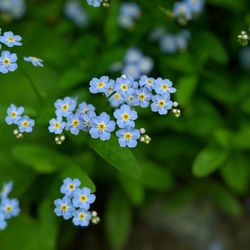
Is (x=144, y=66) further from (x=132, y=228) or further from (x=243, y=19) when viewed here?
(x=132, y=228)

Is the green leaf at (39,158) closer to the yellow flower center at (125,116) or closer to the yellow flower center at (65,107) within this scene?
the yellow flower center at (65,107)

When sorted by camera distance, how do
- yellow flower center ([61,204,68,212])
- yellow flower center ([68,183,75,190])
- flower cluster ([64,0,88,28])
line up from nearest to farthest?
yellow flower center ([61,204,68,212])
yellow flower center ([68,183,75,190])
flower cluster ([64,0,88,28])

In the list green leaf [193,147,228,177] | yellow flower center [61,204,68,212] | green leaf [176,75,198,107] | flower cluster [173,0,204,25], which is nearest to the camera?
yellow flower center [61,204,68,212]

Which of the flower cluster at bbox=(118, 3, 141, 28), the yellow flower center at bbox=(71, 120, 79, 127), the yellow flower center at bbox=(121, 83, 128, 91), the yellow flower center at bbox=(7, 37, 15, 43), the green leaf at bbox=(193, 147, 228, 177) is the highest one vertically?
the yellow flower center at bbox=(121, 83, 128, 91)

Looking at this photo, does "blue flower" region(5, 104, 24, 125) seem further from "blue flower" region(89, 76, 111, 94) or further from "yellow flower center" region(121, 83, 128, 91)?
"yellow flower center" region(121, 83, 128, 91)

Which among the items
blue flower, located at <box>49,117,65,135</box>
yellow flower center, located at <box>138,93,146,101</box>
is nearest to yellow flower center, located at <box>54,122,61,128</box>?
blue flower, located at <box>49,117,65,135</box>

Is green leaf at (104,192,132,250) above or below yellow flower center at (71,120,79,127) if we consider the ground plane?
below
